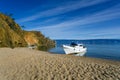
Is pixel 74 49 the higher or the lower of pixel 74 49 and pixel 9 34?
the lower

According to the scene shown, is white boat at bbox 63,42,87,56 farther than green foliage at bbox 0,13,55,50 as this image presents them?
No

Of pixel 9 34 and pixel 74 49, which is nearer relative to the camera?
pixel 74 49

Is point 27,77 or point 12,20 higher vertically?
Result: point 12,20

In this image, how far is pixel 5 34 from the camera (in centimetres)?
5175

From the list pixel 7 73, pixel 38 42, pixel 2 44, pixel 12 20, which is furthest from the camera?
pixel 38 42

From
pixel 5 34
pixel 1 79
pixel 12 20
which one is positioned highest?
pixel 12 20

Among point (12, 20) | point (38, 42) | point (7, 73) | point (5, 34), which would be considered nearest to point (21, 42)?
point (12, 20)

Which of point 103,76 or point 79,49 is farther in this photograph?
point 79,49

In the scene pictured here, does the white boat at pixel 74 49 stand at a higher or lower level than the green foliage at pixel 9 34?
lower

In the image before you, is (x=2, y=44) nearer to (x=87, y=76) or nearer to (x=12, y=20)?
(x=12, y=20)

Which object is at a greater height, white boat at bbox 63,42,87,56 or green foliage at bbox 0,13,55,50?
green foliage at bbox 0,13,55,50

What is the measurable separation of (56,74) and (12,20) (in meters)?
63.9

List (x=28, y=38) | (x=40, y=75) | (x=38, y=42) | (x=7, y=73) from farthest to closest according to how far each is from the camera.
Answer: (x=38, y=42) → (x=28, y=38) → (x=7, y=73) → (x=40, y=75)

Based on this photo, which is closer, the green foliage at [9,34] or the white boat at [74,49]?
the white boat at [74,49]
